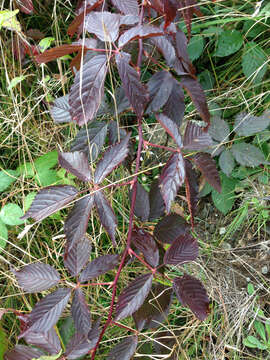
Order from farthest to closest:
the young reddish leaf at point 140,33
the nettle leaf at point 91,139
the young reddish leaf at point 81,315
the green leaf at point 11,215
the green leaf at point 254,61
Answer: the green leaf at point 254,61
the green leaf at point 11,215
the nettle leaf at point 91,139
the young reddish leaf at point 81,315
the young reddish leaf at point 140,33

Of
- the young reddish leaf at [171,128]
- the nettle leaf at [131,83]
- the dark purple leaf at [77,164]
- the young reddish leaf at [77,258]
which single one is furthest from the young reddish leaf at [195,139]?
the young reddish leaf at [77,258]

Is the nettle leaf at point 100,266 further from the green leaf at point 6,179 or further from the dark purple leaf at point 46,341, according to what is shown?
the green leaf at point 6,179

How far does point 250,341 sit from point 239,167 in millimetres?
560

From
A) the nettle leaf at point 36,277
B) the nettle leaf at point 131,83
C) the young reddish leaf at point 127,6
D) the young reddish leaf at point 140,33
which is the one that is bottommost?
the nettle leaf at point 36,277

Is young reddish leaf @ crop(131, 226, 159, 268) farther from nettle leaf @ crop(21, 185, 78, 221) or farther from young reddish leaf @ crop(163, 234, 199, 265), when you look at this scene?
nettle leaf @ crop(21, 185, 78, 221)

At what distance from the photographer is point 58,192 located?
76cm

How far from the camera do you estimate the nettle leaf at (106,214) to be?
754 millimetres

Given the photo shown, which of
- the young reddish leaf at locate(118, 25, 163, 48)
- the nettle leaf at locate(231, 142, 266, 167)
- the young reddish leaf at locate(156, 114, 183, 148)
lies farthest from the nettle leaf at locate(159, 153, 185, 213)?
the nettle leaf at locate(231, 142, 266, 167)

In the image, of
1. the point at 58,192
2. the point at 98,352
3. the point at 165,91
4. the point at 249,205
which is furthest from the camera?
the point at 249,205

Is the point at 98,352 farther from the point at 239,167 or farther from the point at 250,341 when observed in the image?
the point at 239,167

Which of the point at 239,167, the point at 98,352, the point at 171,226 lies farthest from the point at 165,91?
the point at 98,352

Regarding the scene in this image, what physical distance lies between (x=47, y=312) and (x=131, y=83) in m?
0.55

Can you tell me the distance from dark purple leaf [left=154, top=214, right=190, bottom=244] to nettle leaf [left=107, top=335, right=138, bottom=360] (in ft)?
0.83

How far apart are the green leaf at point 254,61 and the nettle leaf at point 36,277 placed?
87cm
